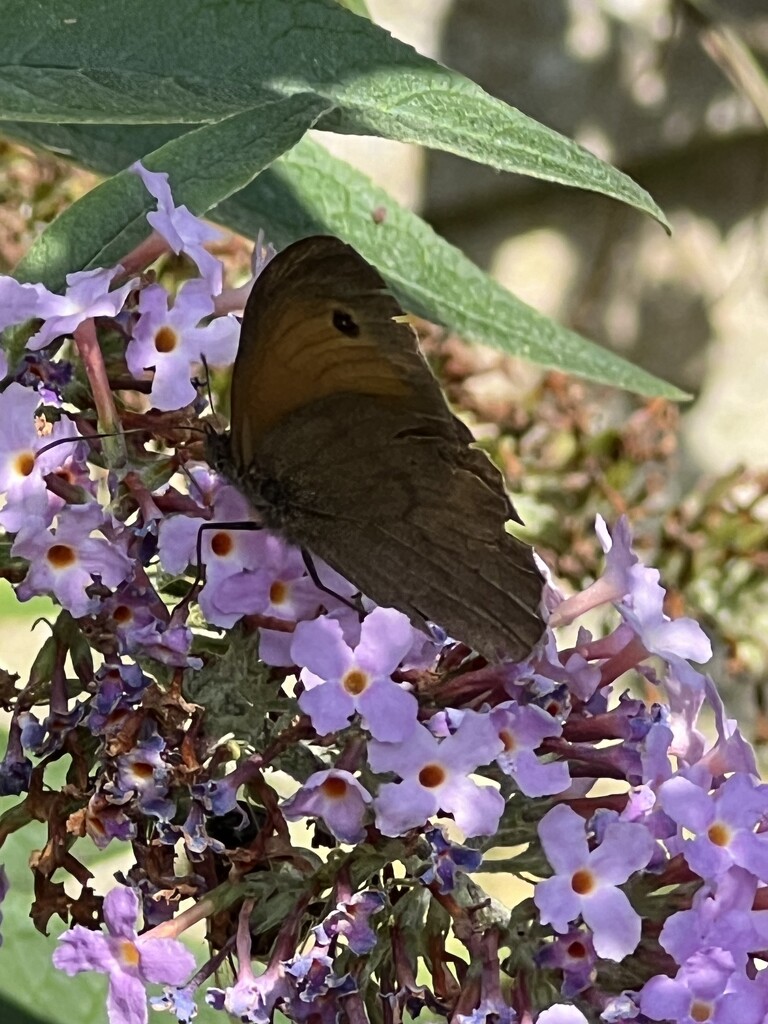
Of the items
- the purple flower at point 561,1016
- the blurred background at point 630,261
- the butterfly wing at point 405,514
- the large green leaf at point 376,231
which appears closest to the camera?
the purple flower at point 561,1016

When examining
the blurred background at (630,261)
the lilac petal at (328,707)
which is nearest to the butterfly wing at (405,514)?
the lilac petal at (328,707)

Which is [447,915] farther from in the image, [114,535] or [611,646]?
[114,535]

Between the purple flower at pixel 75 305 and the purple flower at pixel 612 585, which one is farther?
the purple flower at pixel 612 585

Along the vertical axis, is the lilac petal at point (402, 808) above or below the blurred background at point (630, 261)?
above

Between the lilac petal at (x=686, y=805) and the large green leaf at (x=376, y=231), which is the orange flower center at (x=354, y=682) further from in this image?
the large green leaf at (x=376, y=231)

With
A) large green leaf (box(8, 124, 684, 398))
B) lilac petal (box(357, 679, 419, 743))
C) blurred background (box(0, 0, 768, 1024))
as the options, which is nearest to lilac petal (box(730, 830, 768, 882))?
lilac petal (box(357, 679, 419, 743))

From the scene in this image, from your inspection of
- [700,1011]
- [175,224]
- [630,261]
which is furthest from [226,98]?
[630,261]

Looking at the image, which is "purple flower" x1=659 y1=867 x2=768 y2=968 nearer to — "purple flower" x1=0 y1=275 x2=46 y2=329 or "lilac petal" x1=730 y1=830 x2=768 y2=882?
"lilac petal" x1=730 y1=830 x2=768 y2=882

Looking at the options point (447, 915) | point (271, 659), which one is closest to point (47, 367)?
point (271, 659)
